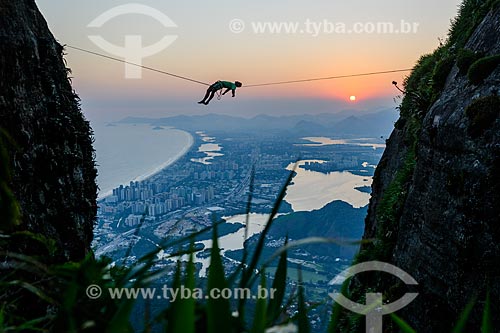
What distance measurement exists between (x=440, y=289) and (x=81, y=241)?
5.56 metres

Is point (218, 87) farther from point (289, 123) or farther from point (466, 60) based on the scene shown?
point (289, 123)

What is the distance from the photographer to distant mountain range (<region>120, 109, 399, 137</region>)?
55719mm

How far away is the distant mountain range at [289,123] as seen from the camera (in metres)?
55.7

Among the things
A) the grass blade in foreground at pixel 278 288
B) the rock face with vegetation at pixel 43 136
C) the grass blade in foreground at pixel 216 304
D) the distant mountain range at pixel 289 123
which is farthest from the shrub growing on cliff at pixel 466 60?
the distant mountain range at pixel 289 123

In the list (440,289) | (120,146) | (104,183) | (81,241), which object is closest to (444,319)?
(440,289)

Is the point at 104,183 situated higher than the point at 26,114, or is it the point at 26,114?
the point at 26,114

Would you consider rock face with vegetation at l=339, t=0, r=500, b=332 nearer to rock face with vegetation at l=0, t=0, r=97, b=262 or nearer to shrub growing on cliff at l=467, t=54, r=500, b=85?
shrub growing on cliff at l=467, t=54, r=500, b=85

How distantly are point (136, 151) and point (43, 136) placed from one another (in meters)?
44.0

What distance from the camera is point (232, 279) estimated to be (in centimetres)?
150

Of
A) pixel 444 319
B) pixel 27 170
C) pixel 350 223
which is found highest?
pixel 27 170

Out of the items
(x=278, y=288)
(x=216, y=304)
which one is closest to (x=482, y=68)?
(x=278, y=288)

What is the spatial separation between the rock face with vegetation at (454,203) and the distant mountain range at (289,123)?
132 ft

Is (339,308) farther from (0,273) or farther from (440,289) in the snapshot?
(440,289)

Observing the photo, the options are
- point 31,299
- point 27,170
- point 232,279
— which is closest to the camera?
point 232,279
